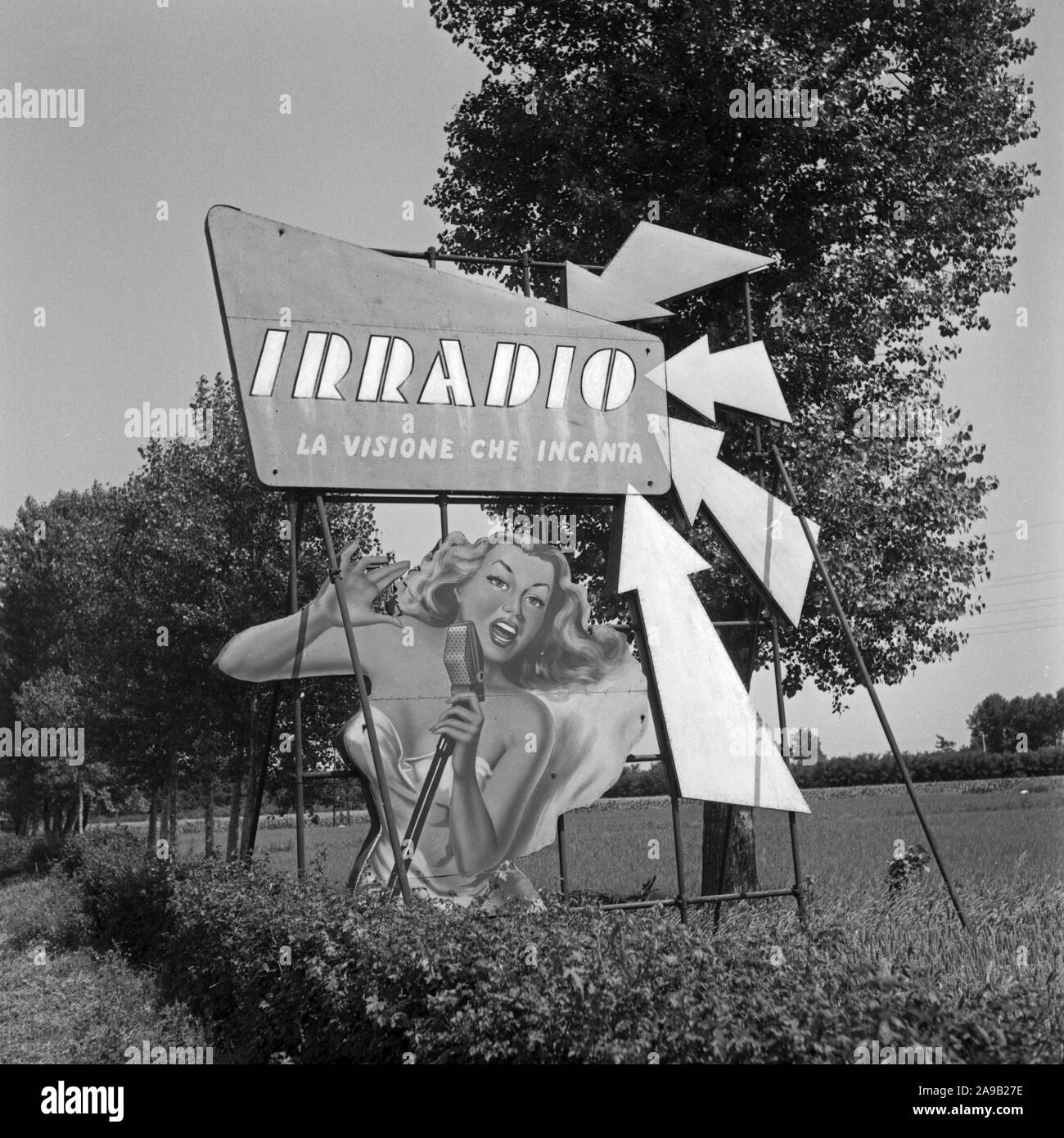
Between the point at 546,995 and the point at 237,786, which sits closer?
the point at 546,995

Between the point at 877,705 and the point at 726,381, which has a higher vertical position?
the point at 726,381

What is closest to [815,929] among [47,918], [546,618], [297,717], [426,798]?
[426,798]

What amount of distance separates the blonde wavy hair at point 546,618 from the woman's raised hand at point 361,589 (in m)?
0.21

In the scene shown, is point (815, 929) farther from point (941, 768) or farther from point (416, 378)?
point (941, 768)

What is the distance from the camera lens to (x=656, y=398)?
1181 centimetres

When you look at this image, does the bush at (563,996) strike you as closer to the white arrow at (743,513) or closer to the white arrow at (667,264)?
the white arrow at (743,513)

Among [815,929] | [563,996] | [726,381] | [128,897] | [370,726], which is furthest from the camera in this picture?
[128,897]

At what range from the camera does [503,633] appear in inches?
436

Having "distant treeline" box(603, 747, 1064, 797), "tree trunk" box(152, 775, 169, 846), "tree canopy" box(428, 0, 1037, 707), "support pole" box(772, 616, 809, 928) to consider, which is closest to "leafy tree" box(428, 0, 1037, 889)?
"tree canopy" box(428, 0, 1037, 707)

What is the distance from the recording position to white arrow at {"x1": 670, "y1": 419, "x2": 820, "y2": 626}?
11906mm

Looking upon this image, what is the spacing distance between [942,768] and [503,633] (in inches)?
1537

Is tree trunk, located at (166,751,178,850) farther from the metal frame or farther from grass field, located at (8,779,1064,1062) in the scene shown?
the metal frame

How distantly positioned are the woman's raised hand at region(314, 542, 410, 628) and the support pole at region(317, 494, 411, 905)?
0.32 metres

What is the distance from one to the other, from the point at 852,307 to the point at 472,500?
21.5 ft
